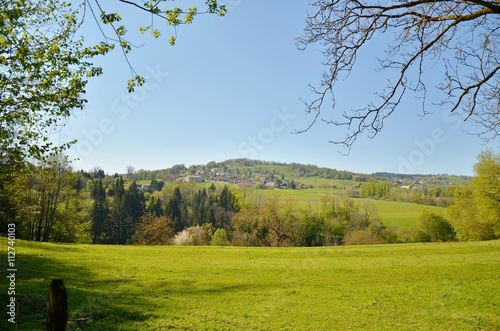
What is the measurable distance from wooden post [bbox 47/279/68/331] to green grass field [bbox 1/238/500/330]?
369 centimetres

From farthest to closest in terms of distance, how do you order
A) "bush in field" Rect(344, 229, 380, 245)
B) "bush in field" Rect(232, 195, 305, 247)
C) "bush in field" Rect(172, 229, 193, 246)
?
"bush in field" Rect(344, 229, 380, 245) < "bush in field" Rect(172, 229, 193, 246) < "bush in field" Rect(232, 195, 305, 247)

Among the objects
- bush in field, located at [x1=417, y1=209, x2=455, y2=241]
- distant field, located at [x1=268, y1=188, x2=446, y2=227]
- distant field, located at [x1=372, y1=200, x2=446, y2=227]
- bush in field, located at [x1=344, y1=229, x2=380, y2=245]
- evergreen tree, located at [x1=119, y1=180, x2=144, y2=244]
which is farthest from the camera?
distant field, located at [x1=372, y1=200, x2=446, y2=227]

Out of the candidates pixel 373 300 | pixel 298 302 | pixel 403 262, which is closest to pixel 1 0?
pixel 298 302

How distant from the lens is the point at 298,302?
377 inches

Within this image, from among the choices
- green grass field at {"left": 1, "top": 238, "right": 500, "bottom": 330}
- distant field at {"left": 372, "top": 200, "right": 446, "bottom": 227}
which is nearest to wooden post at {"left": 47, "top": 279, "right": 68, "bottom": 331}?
green grass field at {"left": 1, "top": 238, "right": 500, "bottom": 330}

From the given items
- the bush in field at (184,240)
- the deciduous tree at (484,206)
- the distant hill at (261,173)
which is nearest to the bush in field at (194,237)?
the bush in field at (184,240)

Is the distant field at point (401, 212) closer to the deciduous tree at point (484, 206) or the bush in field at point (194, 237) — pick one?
the deciduous tree at point (484, 206)

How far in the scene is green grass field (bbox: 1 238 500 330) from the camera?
7.61 metres

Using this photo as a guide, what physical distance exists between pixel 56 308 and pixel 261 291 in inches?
345

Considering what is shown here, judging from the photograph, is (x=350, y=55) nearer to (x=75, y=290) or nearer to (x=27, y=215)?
(x=75, y=290)

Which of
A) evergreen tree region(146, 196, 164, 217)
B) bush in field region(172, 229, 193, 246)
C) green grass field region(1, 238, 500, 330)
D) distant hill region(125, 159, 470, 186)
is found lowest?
bush in field region(172, 229, 193, 246)

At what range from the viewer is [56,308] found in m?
3.11

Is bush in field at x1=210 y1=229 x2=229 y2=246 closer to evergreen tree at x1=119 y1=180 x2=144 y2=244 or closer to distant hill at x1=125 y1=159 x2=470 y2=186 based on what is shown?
evergreen tree at x1=119 y1=180 x2=144 y2=244

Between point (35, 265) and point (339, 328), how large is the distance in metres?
12.9
